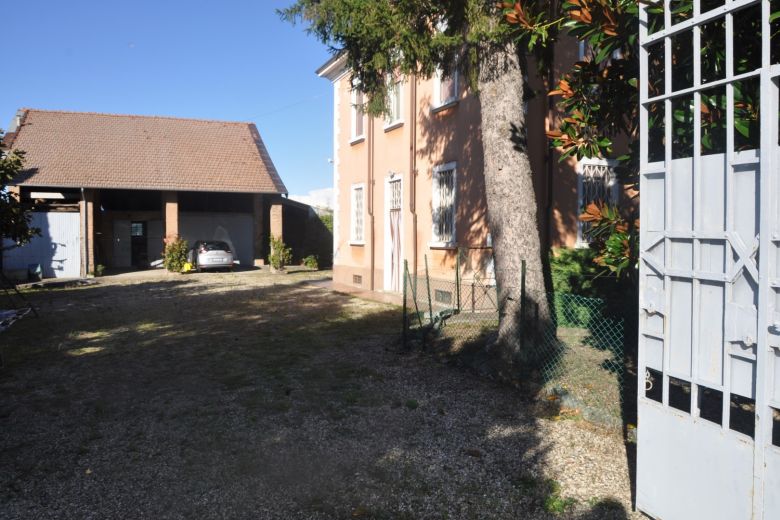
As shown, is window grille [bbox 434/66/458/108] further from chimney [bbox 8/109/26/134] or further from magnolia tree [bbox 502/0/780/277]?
chimney [bbox 8/109/26/134]

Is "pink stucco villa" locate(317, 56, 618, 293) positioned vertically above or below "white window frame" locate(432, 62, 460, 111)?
below

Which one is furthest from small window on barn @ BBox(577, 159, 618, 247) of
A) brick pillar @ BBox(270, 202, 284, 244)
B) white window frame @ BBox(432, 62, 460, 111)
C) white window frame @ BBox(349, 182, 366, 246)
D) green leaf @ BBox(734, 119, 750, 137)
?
brick pillar @ BBox(270, 202, 284, 244)

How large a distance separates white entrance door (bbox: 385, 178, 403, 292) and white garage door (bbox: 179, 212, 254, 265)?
14890 millimetres

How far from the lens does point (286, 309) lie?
537 inches

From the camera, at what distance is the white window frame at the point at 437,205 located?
12.1 meters

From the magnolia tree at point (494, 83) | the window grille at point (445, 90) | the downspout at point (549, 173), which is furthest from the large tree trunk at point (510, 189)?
the window grille at point (445, 90)

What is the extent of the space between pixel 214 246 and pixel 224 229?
10.8 ft

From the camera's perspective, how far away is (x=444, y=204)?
12680 mm

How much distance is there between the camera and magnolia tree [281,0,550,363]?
22.8ft

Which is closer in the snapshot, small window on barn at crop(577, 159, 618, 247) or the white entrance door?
small window on barn at crop(577, 159, 618, 247)

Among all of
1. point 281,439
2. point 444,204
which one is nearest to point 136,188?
point 444,204

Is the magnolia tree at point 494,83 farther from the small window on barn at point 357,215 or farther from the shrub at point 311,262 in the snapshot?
the shrub at point 311,262

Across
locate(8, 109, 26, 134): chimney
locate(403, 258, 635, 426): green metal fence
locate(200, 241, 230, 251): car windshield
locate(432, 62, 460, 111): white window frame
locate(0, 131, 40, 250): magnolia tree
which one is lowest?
locate(403, 258, 635, 426): green metal fence

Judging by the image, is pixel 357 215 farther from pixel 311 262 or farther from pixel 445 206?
pixel 311 262
